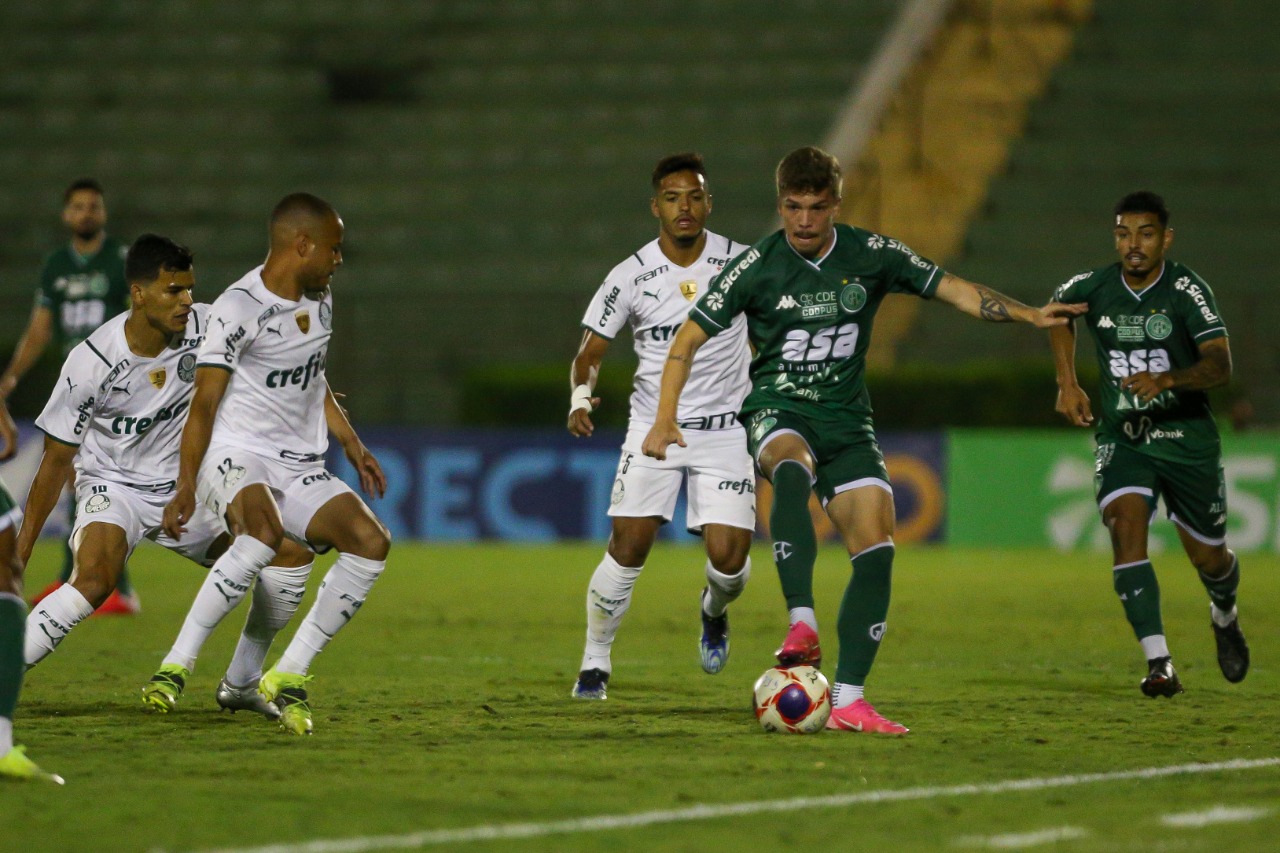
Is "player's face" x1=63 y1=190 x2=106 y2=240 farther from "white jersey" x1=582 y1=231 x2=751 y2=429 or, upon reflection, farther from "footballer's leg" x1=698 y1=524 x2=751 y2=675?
"footballer's leg" x1=698 y1=524 x2=751 y2=675

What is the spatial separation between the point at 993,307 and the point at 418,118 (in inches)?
817

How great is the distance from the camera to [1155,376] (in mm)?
7633

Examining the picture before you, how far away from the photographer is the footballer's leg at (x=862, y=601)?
6750 millimetres

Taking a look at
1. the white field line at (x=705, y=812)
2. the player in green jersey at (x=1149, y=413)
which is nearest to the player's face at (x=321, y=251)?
the white field line at (x=705, y=812)

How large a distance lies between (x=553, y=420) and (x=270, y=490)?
12.4m

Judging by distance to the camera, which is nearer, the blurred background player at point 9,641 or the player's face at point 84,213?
the blurred background player at point 9,641

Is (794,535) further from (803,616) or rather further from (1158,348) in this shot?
(1158,348)

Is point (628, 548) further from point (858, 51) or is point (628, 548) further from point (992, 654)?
point (858, 51)

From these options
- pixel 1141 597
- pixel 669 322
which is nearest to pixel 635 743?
A: pixel 669 322

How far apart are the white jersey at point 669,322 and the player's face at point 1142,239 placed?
1679 mm

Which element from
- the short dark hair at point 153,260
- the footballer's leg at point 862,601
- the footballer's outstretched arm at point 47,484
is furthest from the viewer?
the short dark hair at point 153,260

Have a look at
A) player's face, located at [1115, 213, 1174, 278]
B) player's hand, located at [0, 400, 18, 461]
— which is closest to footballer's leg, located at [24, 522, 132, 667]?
player's hand, located at [0, 400, 18, 461]

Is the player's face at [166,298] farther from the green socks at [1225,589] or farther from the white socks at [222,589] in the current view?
the green socks at [1225,589]

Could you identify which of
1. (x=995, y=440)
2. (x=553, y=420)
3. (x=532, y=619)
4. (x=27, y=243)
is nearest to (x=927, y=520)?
(x=995, y=440)
